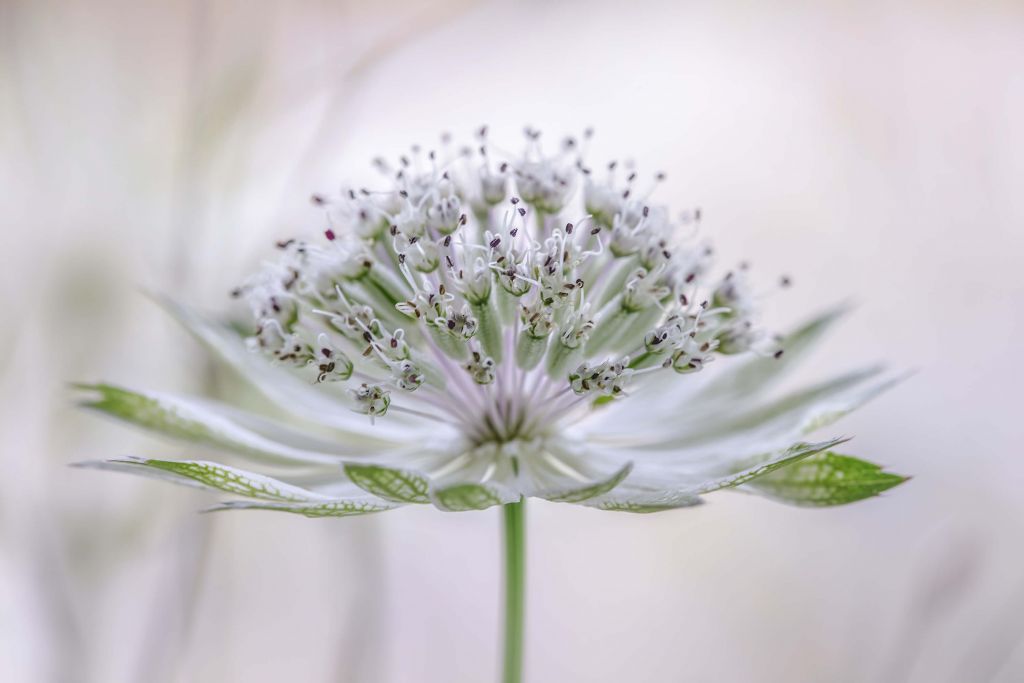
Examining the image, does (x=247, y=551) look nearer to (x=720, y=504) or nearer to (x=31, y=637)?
(x=31, y=637)

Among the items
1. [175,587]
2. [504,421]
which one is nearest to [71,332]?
[175,587]

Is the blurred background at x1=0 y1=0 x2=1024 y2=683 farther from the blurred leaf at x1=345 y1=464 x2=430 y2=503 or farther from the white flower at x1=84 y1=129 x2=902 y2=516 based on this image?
the blurred leaf at x1=345 y1=464 x2=430 y2=503

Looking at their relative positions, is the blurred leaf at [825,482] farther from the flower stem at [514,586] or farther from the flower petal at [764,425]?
the flower stem at [514,586]

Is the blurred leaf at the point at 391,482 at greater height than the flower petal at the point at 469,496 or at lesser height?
greater

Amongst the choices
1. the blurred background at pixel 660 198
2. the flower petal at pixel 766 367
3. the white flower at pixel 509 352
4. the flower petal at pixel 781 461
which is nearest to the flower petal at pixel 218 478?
the white flower at pixel 509 352

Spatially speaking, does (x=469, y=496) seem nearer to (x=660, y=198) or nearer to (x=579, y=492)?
(x=579, y=492)

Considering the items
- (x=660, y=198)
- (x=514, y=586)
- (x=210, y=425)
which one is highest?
(x=660, y=198)

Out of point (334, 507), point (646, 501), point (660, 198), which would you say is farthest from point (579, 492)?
point (660, 198)
